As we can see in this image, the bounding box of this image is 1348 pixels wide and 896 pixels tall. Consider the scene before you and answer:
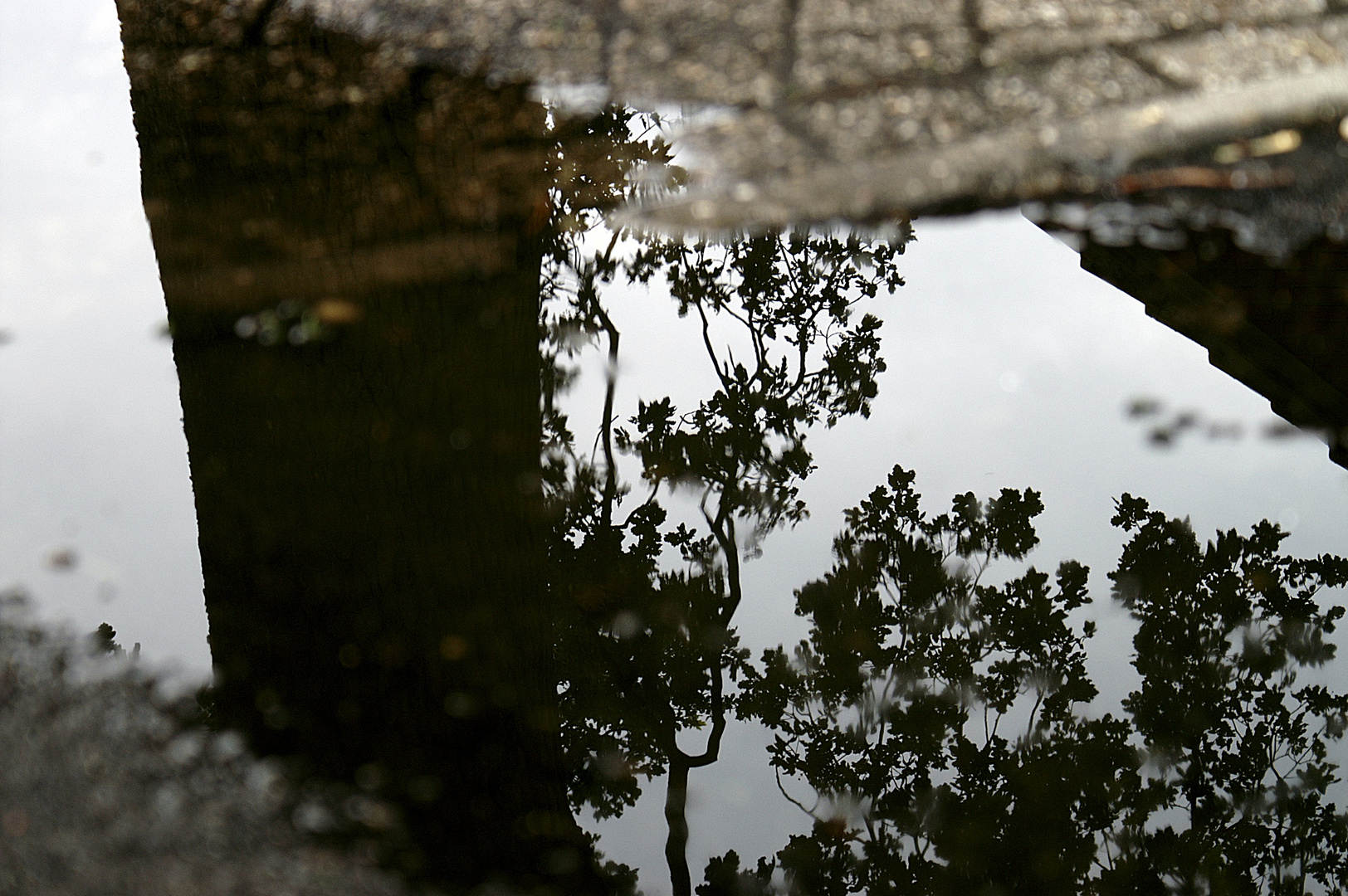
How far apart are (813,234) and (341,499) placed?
1039mm

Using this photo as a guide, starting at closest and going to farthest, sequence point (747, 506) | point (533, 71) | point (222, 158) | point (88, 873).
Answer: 1. point (88, 873)
2. point (747, 506)
3. point (222, 158)
4. point (533, 71)

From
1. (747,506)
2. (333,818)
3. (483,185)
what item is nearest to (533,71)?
(483,185)

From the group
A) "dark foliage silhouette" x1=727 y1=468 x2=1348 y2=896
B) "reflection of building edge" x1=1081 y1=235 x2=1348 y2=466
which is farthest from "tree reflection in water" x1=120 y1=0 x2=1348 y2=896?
"reflection of building edge" x1=1081 y1=235 x2=1348 y2=466

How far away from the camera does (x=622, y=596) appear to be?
1.58 meters

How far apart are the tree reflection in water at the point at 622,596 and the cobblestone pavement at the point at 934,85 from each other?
193mm

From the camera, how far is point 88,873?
1.12 meters

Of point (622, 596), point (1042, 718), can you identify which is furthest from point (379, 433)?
point (1042, 718)

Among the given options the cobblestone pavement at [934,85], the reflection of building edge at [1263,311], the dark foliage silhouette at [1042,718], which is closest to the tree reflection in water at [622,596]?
the dark foliage silhouette at [1042,718]

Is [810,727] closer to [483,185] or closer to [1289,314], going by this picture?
[1289,314]

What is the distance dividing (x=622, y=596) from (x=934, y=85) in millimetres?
1506

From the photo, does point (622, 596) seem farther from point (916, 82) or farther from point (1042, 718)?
A: point (916, 82)

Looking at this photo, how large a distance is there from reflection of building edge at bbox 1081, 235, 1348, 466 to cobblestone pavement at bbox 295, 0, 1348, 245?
0.51ft

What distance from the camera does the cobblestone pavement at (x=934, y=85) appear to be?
84.0 inches

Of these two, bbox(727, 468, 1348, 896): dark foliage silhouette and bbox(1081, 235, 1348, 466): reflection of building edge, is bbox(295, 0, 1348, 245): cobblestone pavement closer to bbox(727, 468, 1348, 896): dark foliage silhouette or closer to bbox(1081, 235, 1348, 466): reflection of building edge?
bbox(1081, 235, 1348, 466): reflection of building edge
